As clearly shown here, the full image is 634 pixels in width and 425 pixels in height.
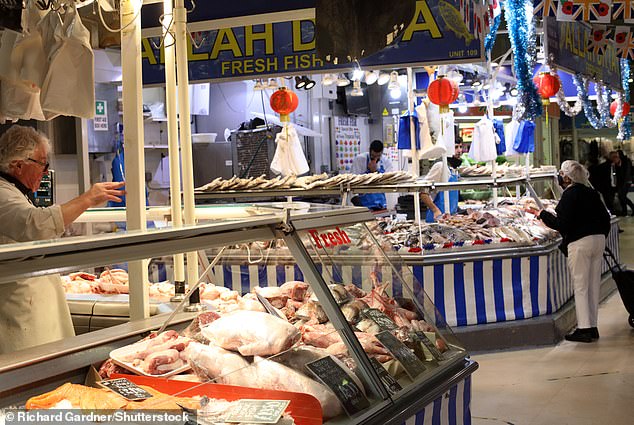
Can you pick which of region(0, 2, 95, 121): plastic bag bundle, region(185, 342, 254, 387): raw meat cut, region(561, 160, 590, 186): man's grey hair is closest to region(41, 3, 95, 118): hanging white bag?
region(0, 2, 95, 121): plastic bag bundle

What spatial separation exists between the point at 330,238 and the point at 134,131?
1185mm

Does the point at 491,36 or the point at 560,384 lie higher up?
the point at 491,36

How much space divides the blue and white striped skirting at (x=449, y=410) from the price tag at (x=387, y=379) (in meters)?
0.12

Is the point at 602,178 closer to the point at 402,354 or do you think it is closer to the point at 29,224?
the point at 402,354

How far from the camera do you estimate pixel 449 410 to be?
11.8 feet

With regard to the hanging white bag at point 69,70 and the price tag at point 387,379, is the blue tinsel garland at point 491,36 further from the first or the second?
the price tag at point 387,379

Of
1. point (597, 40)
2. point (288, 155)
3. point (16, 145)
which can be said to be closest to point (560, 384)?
point (16, 145)

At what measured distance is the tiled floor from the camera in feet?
19.0

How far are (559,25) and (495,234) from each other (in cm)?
366

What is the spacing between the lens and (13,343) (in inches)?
153

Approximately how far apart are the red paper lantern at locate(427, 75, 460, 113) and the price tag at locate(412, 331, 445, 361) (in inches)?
259

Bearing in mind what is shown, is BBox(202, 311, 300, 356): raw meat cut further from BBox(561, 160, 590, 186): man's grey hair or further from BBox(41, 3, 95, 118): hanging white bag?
BBox(561, 160, 590, 186): man's grey hair

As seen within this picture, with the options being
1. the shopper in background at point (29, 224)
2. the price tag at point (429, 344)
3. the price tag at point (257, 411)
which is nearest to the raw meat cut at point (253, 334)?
the price tag at point (257, 411)

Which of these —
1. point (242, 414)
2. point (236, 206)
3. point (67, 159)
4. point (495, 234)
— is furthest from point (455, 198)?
point (242, 414)
